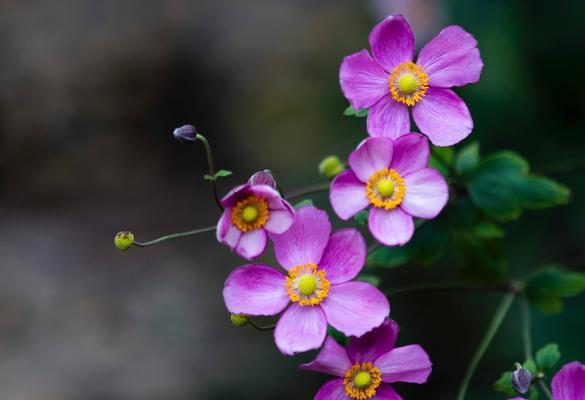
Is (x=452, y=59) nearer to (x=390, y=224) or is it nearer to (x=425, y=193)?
(x=425, y=193)

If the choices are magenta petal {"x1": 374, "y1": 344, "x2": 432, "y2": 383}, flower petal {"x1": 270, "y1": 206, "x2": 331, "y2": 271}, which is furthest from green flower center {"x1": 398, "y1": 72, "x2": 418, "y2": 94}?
magenta petal {"x1": 374, "y1": 344, "x2": 432, "y2": 383}

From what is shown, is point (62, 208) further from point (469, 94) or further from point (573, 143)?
point (573, 143)

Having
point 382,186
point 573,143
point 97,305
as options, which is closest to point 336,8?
point 573,143

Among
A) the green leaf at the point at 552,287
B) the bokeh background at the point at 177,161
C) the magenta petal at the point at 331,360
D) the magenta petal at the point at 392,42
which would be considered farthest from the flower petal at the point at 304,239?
the bokeh background at the point at 177,161

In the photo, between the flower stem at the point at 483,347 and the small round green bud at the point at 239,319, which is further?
the flower stem at the point at 483,347

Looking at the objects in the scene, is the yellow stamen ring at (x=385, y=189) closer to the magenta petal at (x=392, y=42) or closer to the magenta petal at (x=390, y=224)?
the magenta petal at (x=390, y=224)

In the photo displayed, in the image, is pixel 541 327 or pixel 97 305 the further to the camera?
pixel 97 305
